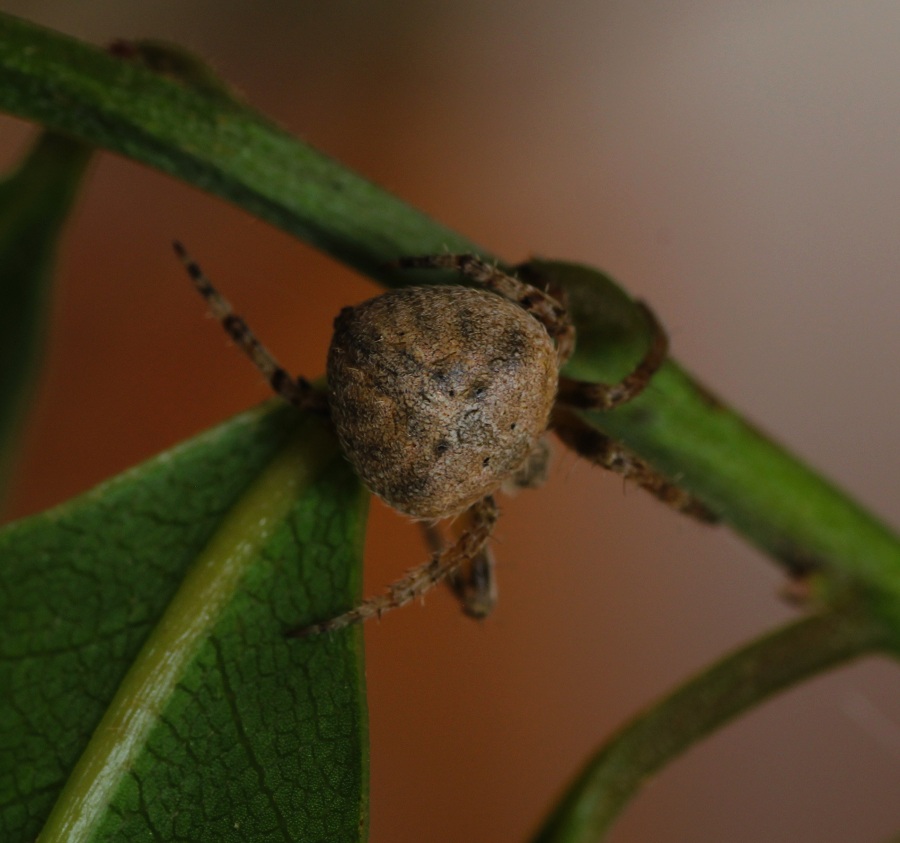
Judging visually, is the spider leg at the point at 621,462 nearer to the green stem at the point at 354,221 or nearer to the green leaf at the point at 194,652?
the green stem at the point at 354,221

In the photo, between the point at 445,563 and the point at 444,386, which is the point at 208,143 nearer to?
the point at 444,386

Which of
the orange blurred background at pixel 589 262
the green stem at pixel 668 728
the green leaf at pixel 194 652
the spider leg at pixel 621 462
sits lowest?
the green leaf at pixel 194 652

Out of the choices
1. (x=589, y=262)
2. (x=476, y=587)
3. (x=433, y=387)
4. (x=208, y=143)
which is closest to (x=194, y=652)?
(x=433, y=387)

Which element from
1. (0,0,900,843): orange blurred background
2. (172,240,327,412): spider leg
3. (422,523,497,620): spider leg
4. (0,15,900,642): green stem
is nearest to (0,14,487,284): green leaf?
(0,15,900,642): green stem

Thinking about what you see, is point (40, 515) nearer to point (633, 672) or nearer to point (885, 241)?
point (633, 672)

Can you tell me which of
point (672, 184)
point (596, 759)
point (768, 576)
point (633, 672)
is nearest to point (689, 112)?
point (672, 184)

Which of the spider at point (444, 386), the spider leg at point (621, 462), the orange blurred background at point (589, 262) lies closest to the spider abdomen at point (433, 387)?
the spider at point (444, 386)

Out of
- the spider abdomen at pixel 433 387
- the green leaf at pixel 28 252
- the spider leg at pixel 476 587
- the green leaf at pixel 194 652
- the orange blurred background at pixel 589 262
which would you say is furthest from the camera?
the orange blurred background at pixel 589 262
